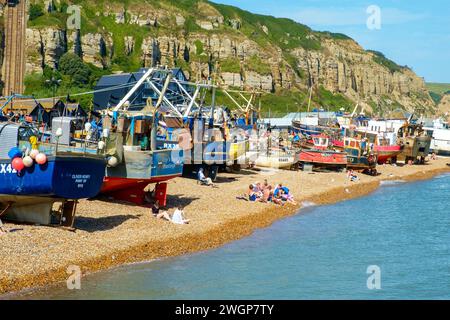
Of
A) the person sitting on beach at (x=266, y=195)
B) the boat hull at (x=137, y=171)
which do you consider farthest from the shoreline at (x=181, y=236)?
the boat hull at (x=137, y=171)

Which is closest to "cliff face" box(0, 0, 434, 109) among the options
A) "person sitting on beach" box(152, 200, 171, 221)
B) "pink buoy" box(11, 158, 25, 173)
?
"person sitting on beach" box(152, 200, 171, 221)

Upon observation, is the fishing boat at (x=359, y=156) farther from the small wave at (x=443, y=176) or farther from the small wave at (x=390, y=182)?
the small wave at (x=443, y=176)

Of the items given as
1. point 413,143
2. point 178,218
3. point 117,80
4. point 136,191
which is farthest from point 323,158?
point 117,80

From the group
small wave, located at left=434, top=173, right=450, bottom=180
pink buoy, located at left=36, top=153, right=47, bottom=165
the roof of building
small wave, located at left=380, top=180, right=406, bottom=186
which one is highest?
the roof of building

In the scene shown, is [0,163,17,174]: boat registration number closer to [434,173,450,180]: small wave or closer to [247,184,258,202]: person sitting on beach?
[247,184,258,202]: person sitting on beach

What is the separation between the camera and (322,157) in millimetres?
59250

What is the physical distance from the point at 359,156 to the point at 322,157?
4762 mm

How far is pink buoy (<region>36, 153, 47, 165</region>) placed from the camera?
23328 mm

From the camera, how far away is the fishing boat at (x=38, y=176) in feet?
77.3

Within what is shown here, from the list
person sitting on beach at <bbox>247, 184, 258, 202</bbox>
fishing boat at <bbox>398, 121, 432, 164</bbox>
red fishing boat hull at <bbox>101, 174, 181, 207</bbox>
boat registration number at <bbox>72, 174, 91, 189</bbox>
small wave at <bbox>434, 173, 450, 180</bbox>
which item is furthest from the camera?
fishing boat at <bbox>398, 121, 432, 164</bbox>

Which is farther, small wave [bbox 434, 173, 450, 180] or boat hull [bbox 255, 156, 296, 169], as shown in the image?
small wave [bbox 434, 173, 450, 180]

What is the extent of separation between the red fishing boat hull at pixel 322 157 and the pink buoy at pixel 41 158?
37.8 m

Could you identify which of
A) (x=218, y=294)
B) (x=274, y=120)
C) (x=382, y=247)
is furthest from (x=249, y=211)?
(x=274, y=120)
